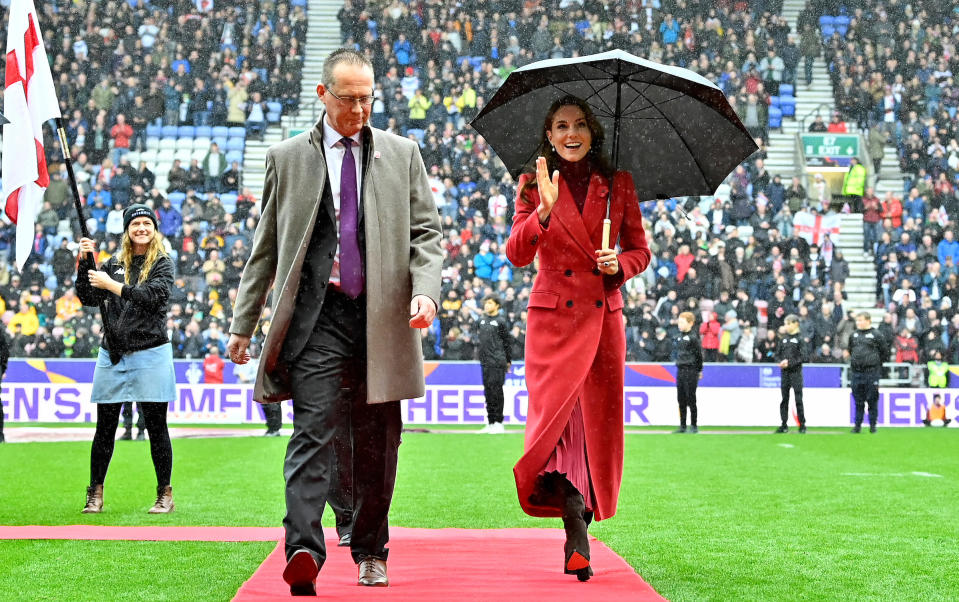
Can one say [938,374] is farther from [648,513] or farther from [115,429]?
[115,429]

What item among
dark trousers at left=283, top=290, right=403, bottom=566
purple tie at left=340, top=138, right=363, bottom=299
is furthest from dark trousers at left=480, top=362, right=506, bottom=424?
purple tie at left=340, top=138, right=363, bottom=299

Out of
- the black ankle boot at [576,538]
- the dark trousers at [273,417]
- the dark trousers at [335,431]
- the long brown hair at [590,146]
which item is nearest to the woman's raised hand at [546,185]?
the long brown hair at [590,146]

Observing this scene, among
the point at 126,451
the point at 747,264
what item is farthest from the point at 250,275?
the point at 747,264

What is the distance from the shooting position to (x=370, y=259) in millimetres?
4820

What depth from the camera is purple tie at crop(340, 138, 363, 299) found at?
15.8 ft

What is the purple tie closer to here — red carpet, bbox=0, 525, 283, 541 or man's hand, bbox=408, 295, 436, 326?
man's hand, bbox=408, 295, 436, 326

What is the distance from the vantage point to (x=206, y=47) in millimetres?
30031

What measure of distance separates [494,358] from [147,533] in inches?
485

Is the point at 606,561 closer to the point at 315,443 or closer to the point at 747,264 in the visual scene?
the point at 315,443

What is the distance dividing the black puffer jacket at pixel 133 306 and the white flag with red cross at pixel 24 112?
0.71 metres

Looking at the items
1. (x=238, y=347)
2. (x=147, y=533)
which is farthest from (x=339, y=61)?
(x=147, y=533)

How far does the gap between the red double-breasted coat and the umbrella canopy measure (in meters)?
0.44

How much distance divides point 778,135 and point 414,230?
2607 centimetres

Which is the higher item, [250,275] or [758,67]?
[758,67]
